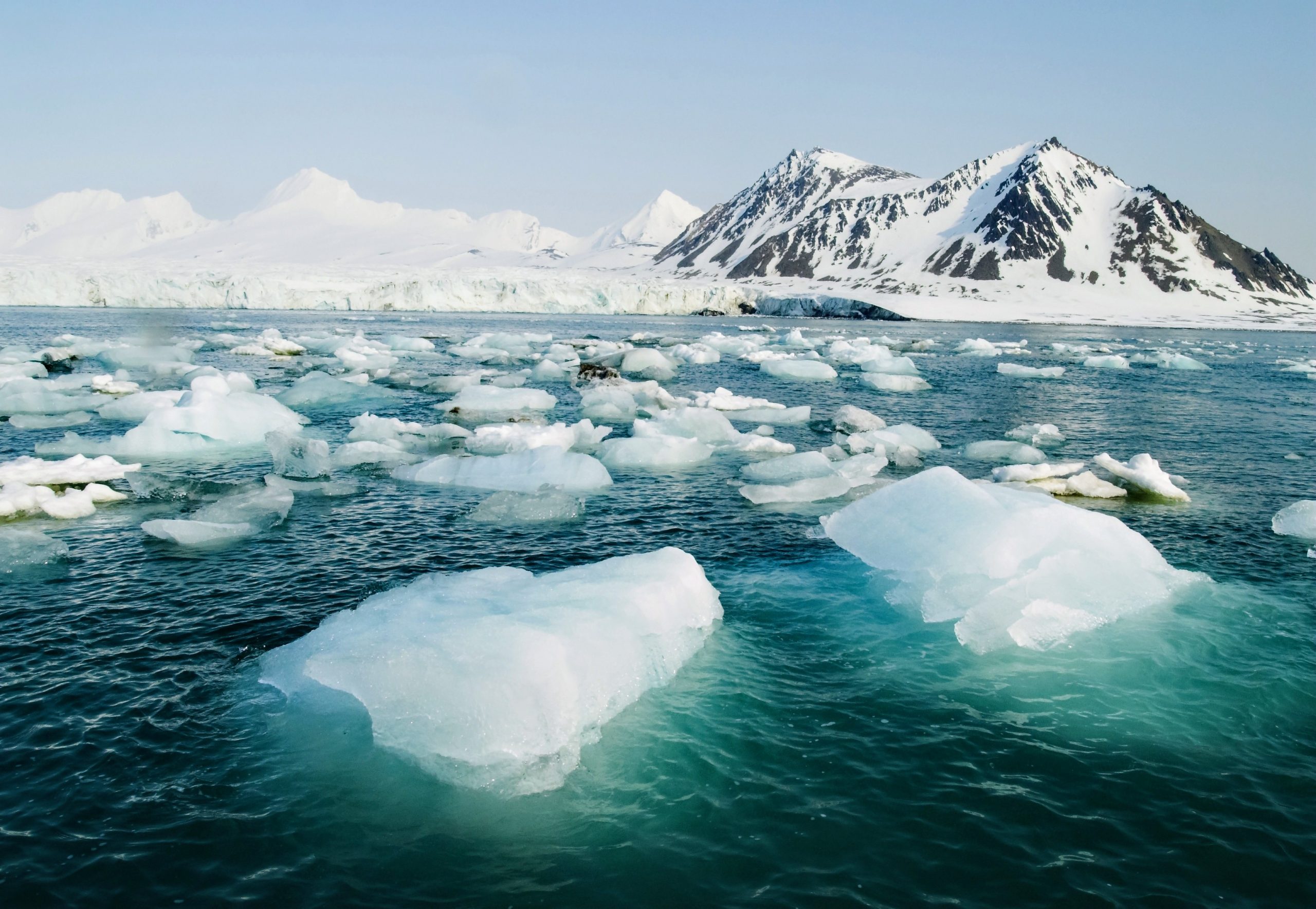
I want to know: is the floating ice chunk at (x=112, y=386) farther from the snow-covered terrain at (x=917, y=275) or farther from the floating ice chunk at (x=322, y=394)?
the snow-covered terrain at (x=917, y=275)

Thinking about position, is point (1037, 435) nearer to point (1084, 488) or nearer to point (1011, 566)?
point (1084, 488)

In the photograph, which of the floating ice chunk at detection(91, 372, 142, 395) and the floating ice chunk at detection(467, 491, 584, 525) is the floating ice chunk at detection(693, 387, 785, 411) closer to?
the floating ice chunk at detection(467, 491, 584, 525)

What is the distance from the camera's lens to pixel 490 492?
18344mm

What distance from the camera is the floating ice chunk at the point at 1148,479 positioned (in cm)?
1830

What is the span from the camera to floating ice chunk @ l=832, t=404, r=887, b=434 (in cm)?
2609

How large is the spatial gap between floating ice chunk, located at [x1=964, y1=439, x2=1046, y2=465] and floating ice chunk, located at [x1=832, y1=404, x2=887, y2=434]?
3184 mm

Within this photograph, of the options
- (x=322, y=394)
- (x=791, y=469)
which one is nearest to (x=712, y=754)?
(x=791, y=469)

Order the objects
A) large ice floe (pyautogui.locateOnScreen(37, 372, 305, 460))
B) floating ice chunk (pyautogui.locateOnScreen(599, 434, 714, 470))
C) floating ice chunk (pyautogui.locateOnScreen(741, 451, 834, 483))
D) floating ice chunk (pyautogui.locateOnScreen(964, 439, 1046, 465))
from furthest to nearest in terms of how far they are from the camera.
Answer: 1. floating ice chunk (pyautogui.locateOnScreen(964, 439, 1046, 465))
2. floating ice chunk (pyautogui.locateOnScreen(599, 434, 714, 470))
3. large ice floe (pyautogui.locateOnScreen(37, 372, 305, 460))
4. floating ice chunk (pyautogui.locateOnScreen(741, 451, 834, 483))

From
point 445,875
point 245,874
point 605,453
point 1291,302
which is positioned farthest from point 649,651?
point 1291,302

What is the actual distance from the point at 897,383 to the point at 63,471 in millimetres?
31822

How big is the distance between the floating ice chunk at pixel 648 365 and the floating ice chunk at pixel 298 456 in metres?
23.9

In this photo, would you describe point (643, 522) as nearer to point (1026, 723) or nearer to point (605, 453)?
point (605, 453)

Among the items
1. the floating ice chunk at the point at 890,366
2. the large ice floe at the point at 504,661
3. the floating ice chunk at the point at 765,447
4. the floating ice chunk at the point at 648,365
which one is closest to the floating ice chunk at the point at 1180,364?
the floating ice chunk at the point at 890,366

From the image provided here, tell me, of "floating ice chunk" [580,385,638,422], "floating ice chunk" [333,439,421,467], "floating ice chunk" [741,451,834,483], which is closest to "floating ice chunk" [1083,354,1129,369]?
"floating ice chunk" [580,385,638,422]
